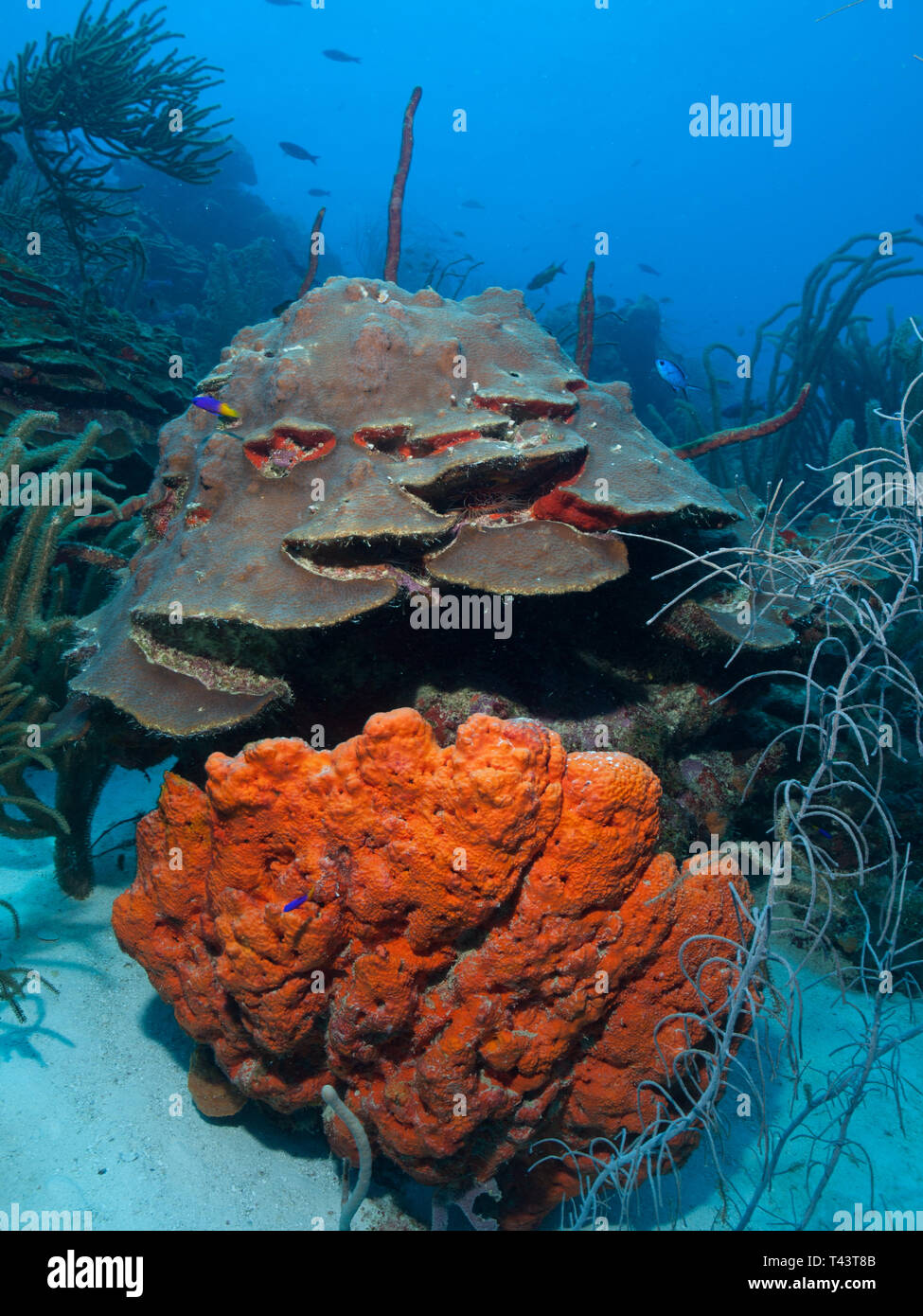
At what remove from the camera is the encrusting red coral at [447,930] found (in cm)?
180

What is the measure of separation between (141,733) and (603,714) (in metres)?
1.93

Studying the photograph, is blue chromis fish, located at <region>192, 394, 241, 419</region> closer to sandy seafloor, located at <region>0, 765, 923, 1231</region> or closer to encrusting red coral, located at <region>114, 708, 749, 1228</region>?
encrusting red coral, located at <region>114, 708, 749, 1228</region>

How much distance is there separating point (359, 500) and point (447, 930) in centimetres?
145

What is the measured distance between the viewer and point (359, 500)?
2.26 meters

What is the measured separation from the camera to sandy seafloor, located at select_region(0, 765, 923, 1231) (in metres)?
2.16

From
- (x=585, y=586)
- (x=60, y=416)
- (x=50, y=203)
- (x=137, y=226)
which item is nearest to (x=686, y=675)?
(x=585, y=586)
